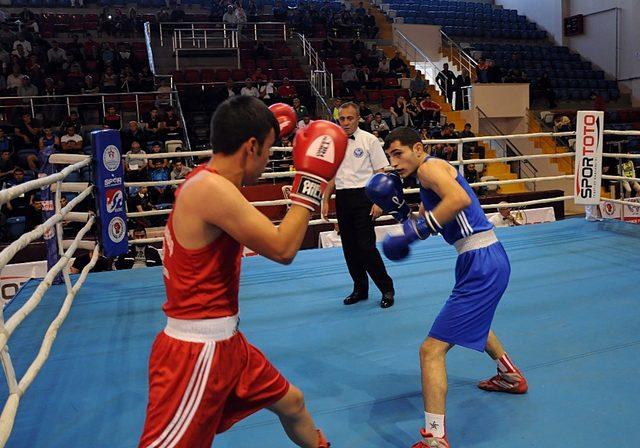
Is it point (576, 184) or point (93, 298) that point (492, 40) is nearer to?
point (576, 184)

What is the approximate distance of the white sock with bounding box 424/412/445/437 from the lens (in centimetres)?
207

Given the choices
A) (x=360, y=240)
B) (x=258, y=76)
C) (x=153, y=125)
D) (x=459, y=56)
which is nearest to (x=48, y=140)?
(x=153, y=125)

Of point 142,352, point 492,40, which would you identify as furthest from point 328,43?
point 142,352

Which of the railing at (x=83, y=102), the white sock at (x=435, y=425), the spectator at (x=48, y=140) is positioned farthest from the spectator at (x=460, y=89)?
the white sock at (x=435, y=425)

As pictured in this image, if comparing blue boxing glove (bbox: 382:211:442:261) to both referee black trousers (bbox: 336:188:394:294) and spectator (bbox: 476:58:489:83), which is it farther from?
spectator (bbox: 476:58:489:83)

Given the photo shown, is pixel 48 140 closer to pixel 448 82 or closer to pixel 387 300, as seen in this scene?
pixel 387 300

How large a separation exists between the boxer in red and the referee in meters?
2.29

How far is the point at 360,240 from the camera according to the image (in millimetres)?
3916

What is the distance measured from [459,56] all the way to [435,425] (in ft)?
47.5

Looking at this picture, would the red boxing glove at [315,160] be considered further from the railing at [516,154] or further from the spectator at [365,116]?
the railing at [516,154]

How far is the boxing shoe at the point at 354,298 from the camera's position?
3949 millimetres

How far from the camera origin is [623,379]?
2.65 m

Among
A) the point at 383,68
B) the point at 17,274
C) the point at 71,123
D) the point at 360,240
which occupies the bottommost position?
the point at 17,274

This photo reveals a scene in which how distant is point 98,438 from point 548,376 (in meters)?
1.99
